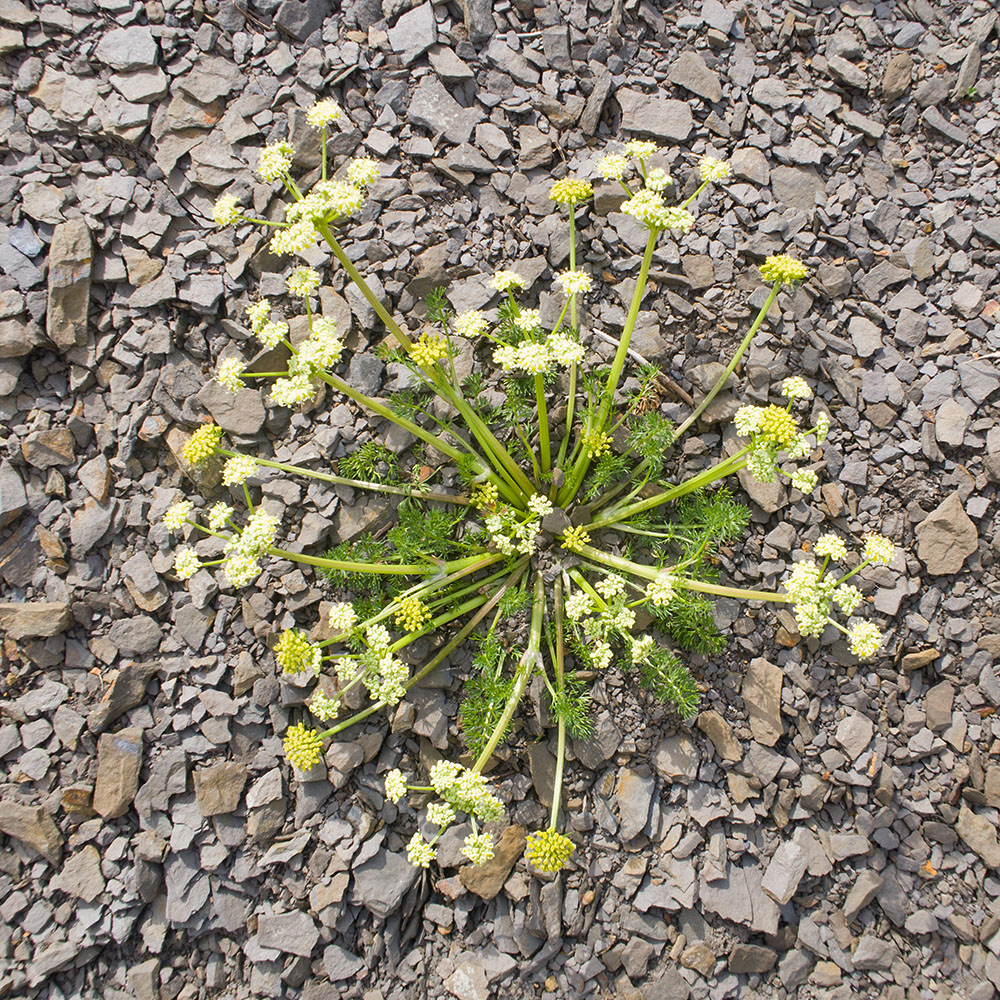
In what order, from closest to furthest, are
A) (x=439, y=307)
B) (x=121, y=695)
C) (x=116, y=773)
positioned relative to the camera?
1. (x=116, y=773)
2. (x=121, y=695)
3. (x=439, y=307)

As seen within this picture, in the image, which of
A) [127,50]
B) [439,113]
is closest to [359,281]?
[439,113]

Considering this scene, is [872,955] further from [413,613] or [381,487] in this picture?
[381,487]

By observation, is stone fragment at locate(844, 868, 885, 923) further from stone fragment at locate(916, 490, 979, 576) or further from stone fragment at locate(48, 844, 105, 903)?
stone fragment at locate(48, 844, 105, 903)

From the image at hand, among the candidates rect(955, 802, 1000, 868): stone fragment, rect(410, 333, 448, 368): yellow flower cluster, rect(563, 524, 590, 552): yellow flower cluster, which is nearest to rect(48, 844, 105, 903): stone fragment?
rect(563, 524, 590, 552): yellow flower cluster

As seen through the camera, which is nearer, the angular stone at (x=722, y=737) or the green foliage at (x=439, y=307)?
the angular stone at (x=722, y=737)

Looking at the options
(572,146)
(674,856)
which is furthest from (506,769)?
(572,146)

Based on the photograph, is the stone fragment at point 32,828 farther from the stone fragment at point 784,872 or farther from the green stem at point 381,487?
the stone fragment at point 784,872

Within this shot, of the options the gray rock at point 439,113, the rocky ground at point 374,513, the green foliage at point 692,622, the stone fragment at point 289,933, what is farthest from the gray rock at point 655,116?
the stone fragment at point 289,933
